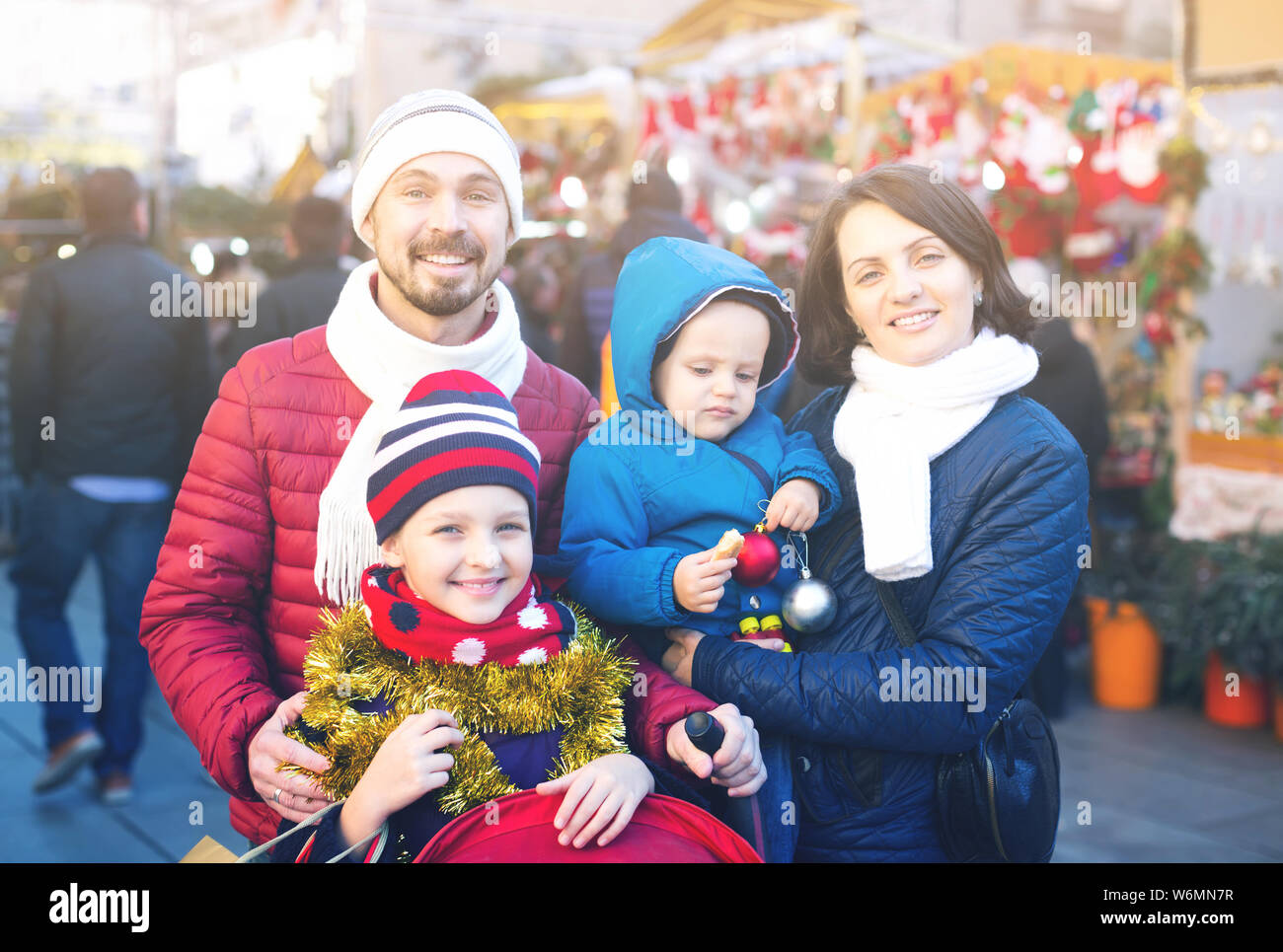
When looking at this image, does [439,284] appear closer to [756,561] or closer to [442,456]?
[442,456]

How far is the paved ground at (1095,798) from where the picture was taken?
14.3 feet

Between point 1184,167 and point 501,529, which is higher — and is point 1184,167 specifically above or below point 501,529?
above

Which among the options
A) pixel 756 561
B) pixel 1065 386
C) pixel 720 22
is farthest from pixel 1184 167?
pixel 756 561

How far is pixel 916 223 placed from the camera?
194cm

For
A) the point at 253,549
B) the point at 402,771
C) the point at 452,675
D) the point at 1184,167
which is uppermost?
the point at 1184,167

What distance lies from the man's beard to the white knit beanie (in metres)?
0.16

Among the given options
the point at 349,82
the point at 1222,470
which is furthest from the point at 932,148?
the point at 349,82

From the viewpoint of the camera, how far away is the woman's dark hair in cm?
194

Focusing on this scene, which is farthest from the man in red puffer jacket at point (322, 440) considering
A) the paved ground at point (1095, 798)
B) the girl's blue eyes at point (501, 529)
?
the paved ground at point (1095, 798)

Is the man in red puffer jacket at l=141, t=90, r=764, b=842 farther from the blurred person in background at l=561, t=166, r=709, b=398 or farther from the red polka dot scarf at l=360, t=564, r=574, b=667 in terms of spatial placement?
the blurred person in background at l=561, t=166, r=709, b=398

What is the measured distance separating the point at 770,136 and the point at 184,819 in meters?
5.48

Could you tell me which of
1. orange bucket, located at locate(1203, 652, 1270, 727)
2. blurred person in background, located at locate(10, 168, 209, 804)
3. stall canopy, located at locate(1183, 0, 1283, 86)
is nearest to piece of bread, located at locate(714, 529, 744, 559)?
blurred person in background, located at locate(10, 168, 209, 804)

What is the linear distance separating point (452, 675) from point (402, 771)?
0.16 m

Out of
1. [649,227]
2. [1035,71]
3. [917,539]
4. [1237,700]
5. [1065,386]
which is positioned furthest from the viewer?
[1035,71]
